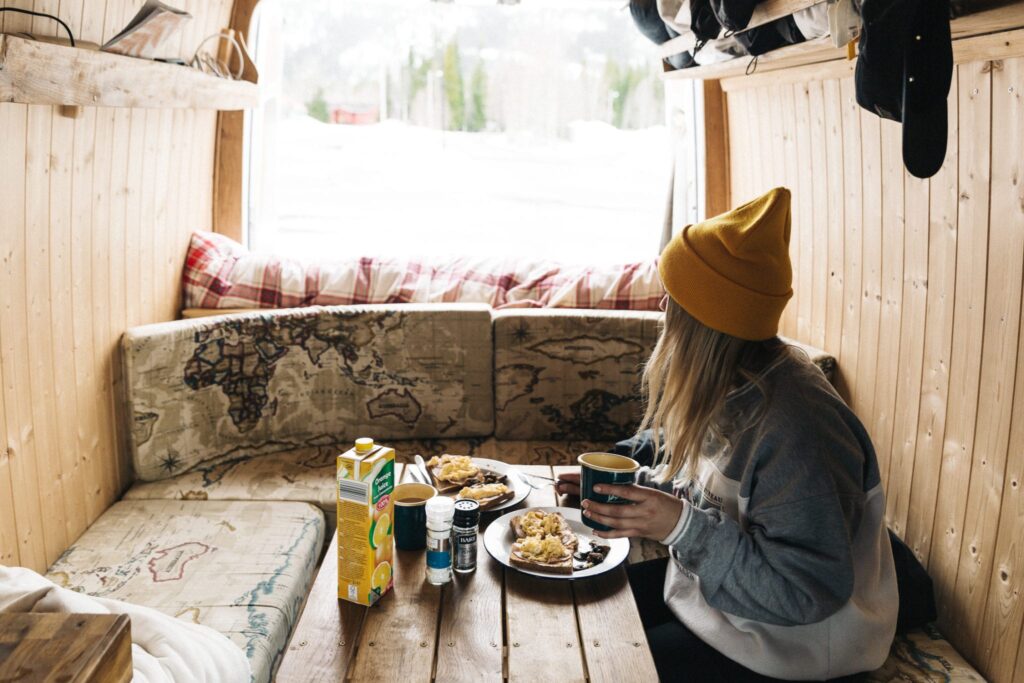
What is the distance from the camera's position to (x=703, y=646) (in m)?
1.62

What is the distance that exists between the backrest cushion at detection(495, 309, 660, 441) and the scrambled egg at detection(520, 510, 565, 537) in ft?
4.45

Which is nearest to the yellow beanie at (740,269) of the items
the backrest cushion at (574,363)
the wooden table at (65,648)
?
the wooden table at (65,648)

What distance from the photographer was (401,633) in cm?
141

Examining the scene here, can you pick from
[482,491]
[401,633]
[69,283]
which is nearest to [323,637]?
[401,633]

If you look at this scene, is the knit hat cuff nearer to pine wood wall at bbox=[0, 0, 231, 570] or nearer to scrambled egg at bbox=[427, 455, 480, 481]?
scrambled egg at bbox=[427, 455, 480, 481]

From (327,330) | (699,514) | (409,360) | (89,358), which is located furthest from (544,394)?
(699,514)

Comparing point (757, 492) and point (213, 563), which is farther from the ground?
point (757, 492)

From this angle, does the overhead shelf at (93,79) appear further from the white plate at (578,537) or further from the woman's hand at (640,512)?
the woman's hand at (640,512)

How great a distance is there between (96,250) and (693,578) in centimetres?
192

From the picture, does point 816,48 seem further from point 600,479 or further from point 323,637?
point 323,637

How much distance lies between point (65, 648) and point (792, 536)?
1051 millimetres

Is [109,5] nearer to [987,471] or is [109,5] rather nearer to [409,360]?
[409,360]

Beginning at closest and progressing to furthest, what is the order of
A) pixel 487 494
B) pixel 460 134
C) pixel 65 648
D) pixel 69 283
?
1. pixel 65 648
2. pixel 487 494
3. pixel 69 283
4. pixel 460 134

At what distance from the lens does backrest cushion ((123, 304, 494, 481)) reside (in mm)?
2918
